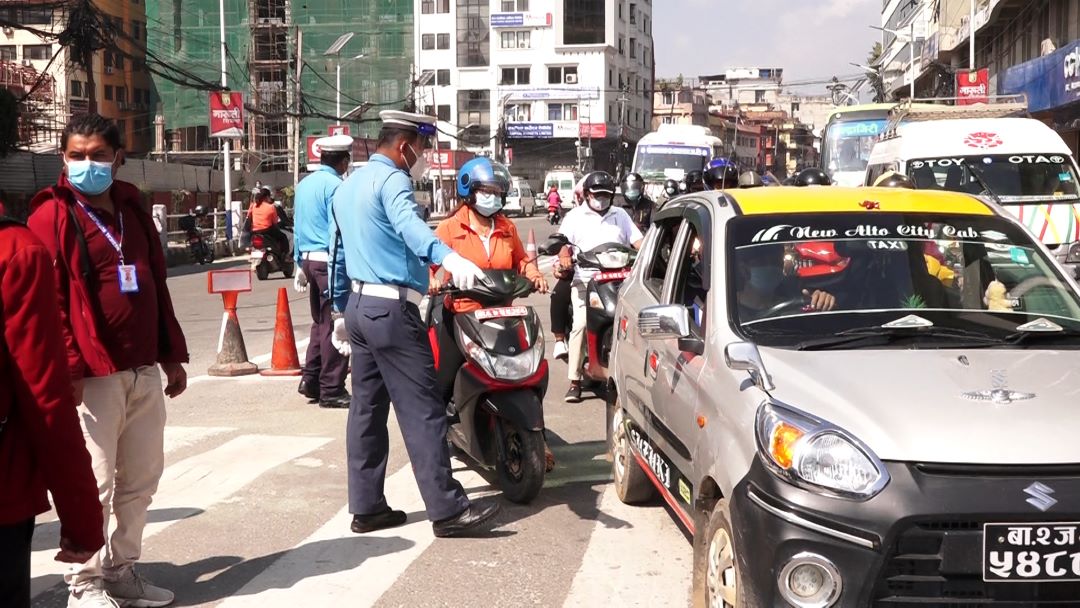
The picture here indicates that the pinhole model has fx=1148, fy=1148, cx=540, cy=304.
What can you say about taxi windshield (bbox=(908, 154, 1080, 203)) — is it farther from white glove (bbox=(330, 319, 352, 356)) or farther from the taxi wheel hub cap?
the taxi wheel hub cap

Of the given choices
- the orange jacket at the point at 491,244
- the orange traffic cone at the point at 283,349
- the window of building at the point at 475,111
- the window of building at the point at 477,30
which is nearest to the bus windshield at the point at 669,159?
the orange traffic cone at the point at 283,349

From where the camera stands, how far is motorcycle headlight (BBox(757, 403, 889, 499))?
338cm

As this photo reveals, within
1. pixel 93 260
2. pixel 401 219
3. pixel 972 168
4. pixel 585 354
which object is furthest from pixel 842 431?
pixel 972 168

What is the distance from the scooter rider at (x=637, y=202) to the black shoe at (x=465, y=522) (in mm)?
7225

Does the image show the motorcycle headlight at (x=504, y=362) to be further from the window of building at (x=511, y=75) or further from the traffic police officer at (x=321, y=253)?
the window of building at (x=511, y=75)

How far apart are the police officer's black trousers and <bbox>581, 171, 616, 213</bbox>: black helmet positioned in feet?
12.9

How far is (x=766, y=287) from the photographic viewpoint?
4648 mm

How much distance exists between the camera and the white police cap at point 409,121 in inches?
217

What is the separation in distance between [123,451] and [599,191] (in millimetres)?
5243

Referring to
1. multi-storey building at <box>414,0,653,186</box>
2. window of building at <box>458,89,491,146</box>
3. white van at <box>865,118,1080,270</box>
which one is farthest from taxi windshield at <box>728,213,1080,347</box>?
window of building at <box>458,89,491,146</box>

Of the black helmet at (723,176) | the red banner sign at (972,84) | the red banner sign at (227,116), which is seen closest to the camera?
the black helmet at (723,176)

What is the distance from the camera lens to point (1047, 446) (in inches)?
133

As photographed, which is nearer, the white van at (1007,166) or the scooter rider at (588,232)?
the scooter rider at (588,232)

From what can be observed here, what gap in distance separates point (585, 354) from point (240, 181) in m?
39.2
